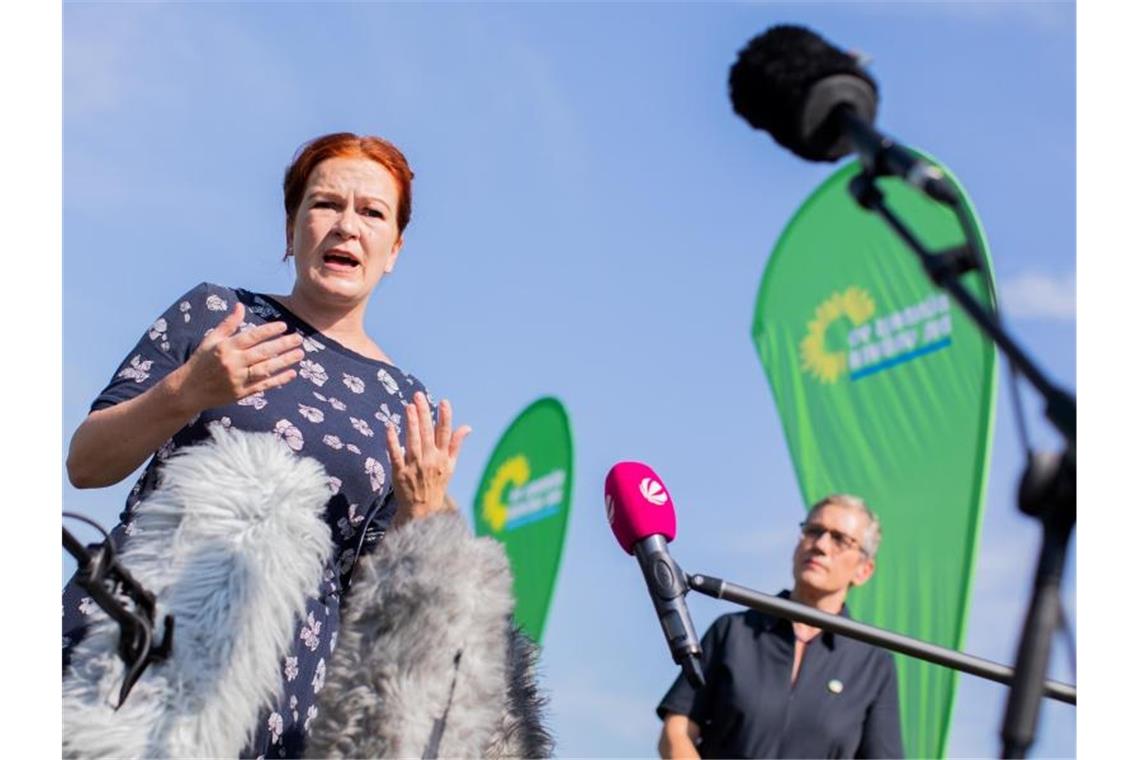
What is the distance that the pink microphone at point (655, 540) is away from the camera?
2.03 m

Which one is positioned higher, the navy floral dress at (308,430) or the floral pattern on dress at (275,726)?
the navy floral dress at (308,430)

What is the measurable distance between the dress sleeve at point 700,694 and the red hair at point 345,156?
169 centimetres

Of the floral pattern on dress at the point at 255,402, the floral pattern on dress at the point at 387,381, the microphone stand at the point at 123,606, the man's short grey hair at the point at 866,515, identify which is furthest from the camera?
the man's short grey hair at the point at 866,515

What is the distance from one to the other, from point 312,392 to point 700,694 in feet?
6.39

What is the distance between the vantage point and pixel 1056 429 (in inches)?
53.2

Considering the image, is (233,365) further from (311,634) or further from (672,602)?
(672,602)

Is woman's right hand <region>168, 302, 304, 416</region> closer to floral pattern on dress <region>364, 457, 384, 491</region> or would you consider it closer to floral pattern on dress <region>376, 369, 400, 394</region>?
floral pattern on dress <region>364, 457, 384, 491</region>

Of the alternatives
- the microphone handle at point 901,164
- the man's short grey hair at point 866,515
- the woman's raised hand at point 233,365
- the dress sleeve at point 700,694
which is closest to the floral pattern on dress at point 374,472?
the woman's raised hand at point 233,365

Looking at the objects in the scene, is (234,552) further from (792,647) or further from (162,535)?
(792,647)

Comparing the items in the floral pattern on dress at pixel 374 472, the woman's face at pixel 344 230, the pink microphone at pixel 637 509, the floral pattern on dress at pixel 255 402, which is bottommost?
the pink microphone at pixel 637 509

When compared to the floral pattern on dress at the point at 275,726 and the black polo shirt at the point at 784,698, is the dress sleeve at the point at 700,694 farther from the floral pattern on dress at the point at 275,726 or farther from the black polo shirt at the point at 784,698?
the floral pattern on dress at the point at 275,726

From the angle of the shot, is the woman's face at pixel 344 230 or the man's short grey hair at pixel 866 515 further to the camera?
the man's short grey hair at pixel 866 515

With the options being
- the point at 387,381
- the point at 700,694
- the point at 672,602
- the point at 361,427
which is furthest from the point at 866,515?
the point at 672,602
